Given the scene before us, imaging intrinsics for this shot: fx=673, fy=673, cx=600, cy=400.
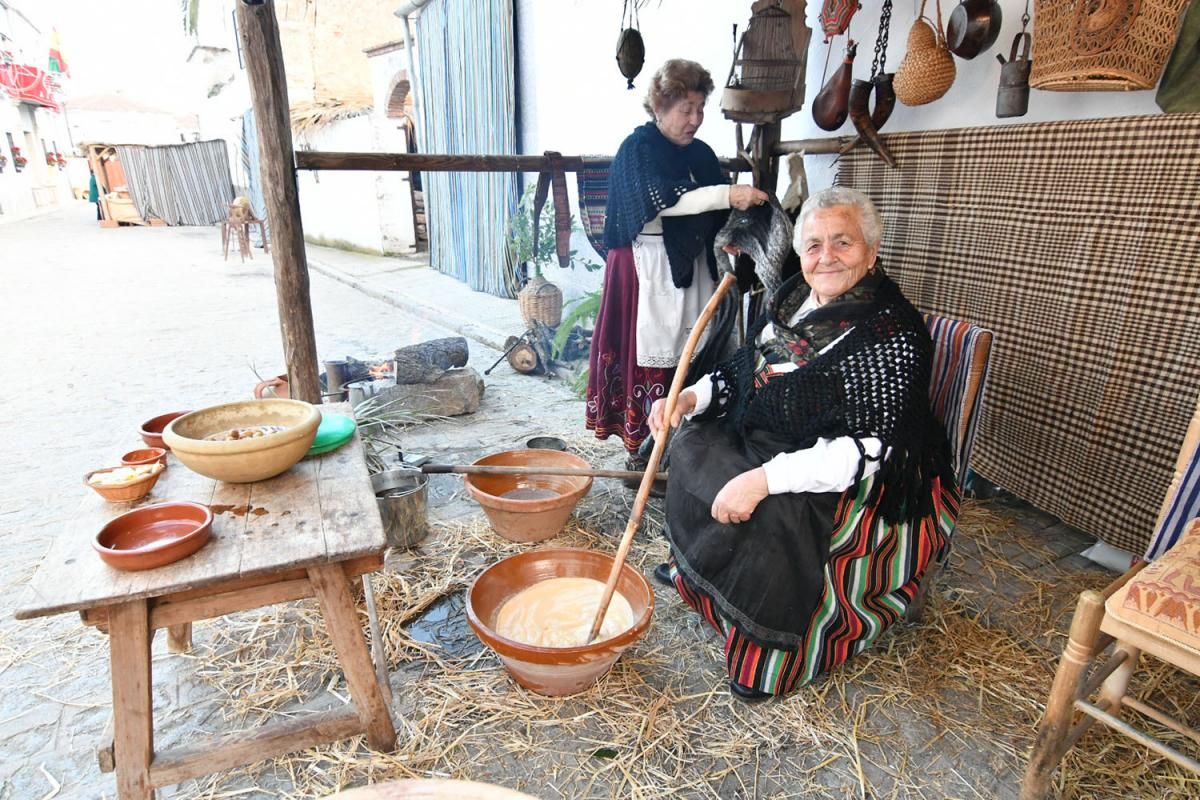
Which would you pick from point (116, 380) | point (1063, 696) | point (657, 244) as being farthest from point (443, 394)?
point (1063, 696)

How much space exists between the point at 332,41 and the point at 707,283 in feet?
44.4

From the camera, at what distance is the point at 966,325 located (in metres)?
2.08

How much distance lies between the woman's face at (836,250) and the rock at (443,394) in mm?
2835

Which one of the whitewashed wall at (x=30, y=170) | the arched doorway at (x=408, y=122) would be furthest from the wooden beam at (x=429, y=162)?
the whitewashed wall at (x=30, y=170)

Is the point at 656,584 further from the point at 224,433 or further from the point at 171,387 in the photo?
the point at 171,387

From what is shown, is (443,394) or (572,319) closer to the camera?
(443,394)

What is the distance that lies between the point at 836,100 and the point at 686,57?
1.88 meters

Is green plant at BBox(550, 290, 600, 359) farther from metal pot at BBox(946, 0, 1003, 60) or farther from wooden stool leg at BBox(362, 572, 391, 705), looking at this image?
wooden stool leg at BBox(362, 572, 391, 705)

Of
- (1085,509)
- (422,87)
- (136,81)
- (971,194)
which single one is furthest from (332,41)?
(136,81)

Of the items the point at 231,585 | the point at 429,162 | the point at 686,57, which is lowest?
the point at 231,585

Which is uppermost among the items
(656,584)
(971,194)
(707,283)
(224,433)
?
(971,194)

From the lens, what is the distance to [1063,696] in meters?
1.54

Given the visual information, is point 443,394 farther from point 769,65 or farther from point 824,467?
point 824,467

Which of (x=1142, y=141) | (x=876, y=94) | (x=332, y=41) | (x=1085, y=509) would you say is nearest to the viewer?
(x=1142, y=141)
